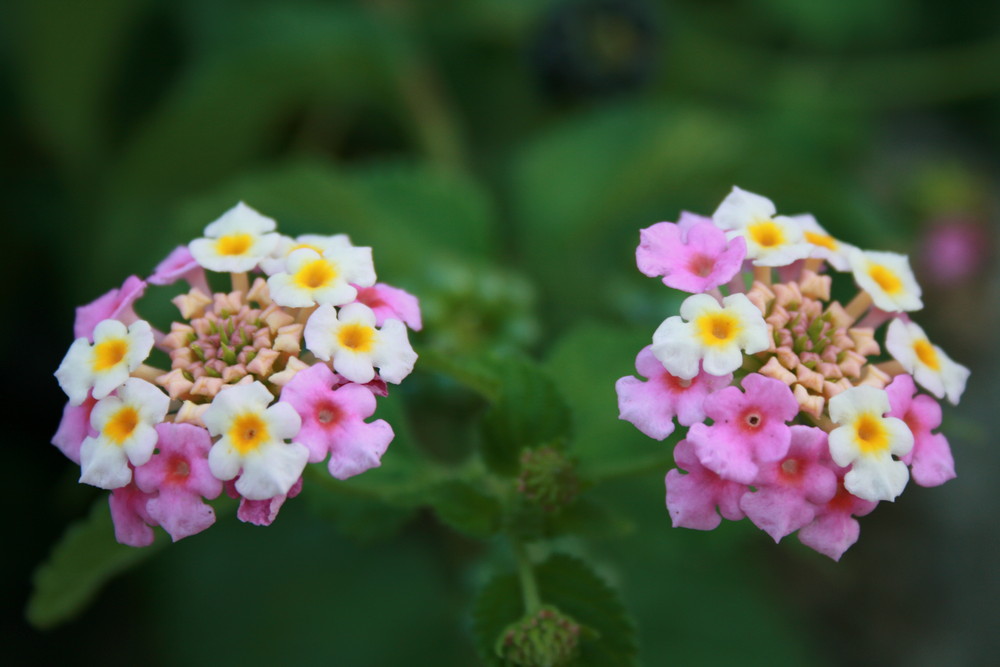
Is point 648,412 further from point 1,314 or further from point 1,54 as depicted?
point 1,54

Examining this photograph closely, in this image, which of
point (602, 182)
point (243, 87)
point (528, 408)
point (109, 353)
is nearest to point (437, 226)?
point (602, 182)

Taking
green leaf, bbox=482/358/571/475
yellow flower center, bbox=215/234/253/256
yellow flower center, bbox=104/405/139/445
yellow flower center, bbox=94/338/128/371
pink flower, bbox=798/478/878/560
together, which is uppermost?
yellow flower center, bbox=215/234/253/256

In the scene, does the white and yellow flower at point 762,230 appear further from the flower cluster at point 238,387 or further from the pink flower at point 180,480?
the pink flower at point 180,480

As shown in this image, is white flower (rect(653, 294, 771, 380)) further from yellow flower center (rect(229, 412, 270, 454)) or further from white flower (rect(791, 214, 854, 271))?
yellow flower center (rect(229, 412, 270, 454))

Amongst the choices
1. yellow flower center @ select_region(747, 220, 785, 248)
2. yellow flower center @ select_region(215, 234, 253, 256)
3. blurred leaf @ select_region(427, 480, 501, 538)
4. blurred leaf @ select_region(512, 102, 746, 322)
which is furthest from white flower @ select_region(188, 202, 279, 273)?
blurred leaf @ select_region(512, 102, 746, 322)

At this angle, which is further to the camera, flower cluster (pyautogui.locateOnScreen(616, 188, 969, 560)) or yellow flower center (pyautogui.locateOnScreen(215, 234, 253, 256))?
yellow flower center (pyautogui.locateOnScreen(215, 234, 253, 256))

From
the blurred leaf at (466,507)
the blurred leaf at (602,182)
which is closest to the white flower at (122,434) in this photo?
the blurred leaf at (466,507)

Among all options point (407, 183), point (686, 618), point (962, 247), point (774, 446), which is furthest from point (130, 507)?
point (962, 247)
